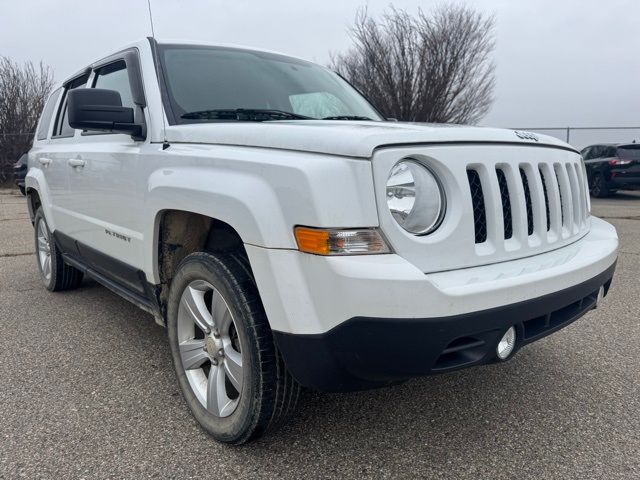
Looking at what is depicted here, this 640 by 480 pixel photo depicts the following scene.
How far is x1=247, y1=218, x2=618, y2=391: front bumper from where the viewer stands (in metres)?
1.68

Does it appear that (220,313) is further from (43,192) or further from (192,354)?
(43,192)

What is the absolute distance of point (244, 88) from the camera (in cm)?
296

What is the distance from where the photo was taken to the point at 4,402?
2633 millimetres

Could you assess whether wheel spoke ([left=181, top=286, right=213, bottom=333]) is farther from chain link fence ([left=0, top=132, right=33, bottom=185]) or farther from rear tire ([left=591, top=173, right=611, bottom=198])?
chain link fence ([left=0, top=132, right=33, bottom=185])

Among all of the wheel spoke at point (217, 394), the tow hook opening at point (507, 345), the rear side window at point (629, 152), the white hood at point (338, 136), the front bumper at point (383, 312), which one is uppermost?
the white hood at point (338, 136)

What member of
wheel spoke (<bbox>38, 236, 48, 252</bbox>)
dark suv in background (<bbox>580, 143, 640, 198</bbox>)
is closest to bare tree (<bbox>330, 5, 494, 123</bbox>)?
dark suv in background (<bbox>580, 143, 640, 198</bbox>)

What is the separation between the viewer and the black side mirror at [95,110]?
2471 millimetres

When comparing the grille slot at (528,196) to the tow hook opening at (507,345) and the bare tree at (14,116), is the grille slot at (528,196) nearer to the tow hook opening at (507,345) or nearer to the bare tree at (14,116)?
the tow hook opening at (507,345)

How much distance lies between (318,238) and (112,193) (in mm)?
1708

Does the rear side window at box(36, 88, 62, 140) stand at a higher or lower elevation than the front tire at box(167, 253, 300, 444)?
higher

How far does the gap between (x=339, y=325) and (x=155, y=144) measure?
1.40 m

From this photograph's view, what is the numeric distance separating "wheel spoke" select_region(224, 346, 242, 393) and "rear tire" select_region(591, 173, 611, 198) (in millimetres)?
14801

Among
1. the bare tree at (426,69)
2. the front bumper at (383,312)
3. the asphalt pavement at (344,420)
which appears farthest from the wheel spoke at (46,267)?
the bare tree at (426,69)

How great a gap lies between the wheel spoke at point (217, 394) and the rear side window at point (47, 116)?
3.28 metres
